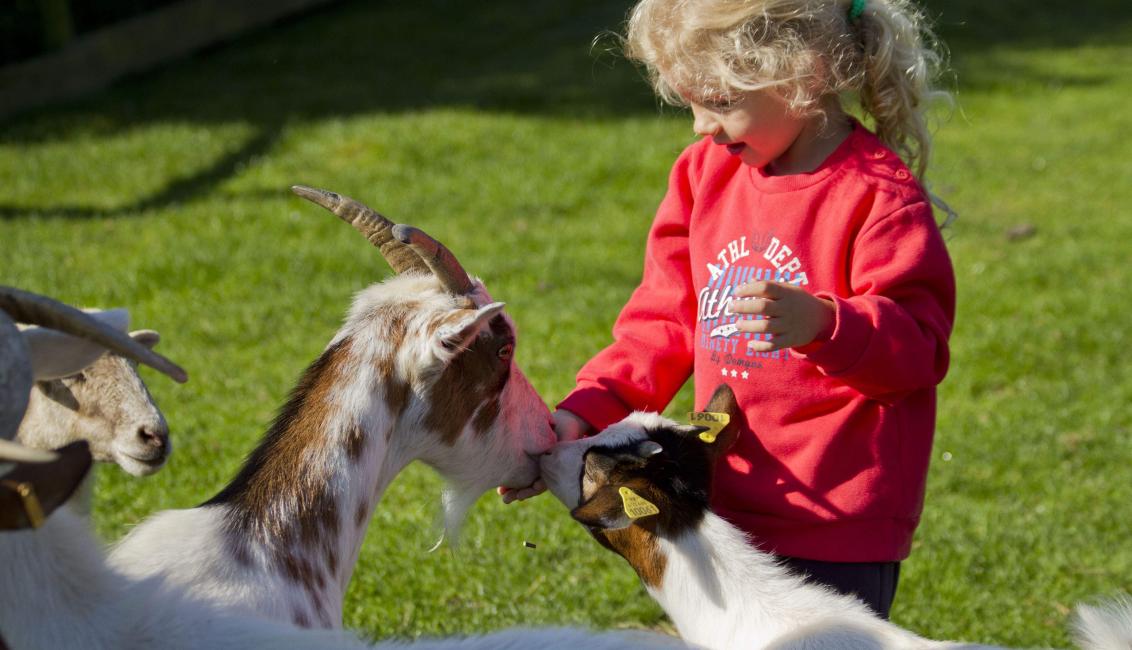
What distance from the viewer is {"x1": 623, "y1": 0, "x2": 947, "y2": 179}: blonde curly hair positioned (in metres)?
3.10

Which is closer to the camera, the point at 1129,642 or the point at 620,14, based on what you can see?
the point at 1129,642

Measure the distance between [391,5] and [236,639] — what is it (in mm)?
14291

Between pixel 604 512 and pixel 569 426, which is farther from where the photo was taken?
pixel 569 426

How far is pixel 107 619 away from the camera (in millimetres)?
2221

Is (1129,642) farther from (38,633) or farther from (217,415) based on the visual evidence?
(217,415)

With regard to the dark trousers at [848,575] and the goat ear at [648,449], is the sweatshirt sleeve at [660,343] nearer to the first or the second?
the goat ear at [648,449]

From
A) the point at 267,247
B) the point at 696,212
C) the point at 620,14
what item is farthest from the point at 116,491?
the point at 620,14

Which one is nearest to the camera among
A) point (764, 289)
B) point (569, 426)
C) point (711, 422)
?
point (764, 289)

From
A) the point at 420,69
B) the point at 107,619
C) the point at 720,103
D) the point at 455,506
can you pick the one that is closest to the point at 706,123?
the point at 720,103

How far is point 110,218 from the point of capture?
8805 millimetres

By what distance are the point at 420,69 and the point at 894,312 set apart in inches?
418

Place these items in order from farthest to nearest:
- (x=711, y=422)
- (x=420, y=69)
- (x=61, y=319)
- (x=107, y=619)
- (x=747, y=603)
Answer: (x=420, y=69) → (x=711, y=422) → (x=747, y=603) → (x=107, y=619) → (x=61, y=319)

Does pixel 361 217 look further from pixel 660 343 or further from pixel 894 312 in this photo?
pixel 894 312

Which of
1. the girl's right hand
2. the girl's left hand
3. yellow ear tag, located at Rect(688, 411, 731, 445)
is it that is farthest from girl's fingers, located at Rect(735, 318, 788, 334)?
the girl's right hand
